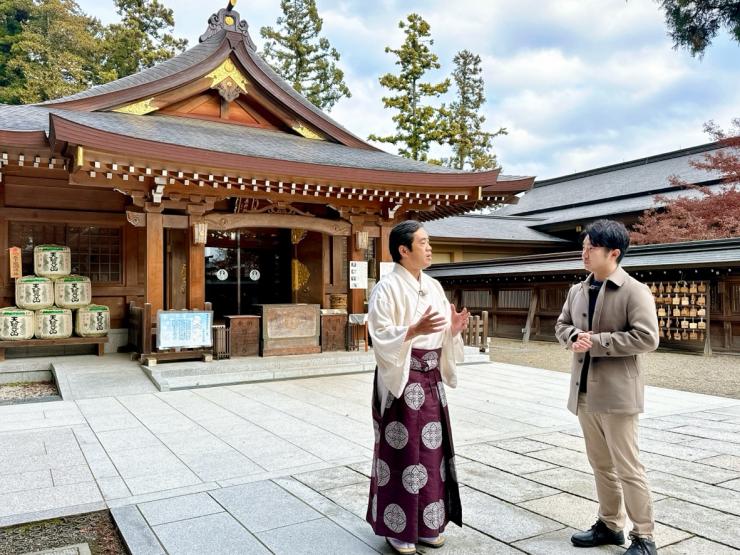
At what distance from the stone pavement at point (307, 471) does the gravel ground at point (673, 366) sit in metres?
1.57

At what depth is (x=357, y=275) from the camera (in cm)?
1010

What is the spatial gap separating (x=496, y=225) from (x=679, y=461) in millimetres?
19975

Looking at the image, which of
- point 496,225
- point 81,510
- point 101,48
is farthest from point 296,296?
point 101,48

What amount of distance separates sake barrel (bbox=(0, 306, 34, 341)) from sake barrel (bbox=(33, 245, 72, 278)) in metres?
0.72

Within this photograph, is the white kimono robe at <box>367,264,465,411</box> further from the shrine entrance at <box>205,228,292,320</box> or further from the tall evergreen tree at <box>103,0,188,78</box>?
the tall evergreen tree at <box>103,0,188,78</box>

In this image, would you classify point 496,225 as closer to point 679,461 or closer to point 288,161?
point 288,161

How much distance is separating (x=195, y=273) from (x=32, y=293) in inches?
104

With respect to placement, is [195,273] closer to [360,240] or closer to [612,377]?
[360,240]

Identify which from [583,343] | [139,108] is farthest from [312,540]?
[139,108]

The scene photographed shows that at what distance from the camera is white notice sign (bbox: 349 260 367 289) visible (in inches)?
397

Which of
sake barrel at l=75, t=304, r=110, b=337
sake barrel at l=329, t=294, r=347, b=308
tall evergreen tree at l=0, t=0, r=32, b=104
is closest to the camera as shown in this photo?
sake barrel at l=75, t=304, r=110, b=337

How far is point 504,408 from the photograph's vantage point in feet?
20.6

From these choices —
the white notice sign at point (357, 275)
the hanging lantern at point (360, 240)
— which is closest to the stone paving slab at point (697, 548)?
the white notice sign at point (357, 275)

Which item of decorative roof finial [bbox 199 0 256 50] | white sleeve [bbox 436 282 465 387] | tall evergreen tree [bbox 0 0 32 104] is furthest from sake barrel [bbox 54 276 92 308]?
tall evergreen tree [bbox 0 0 32 104]
